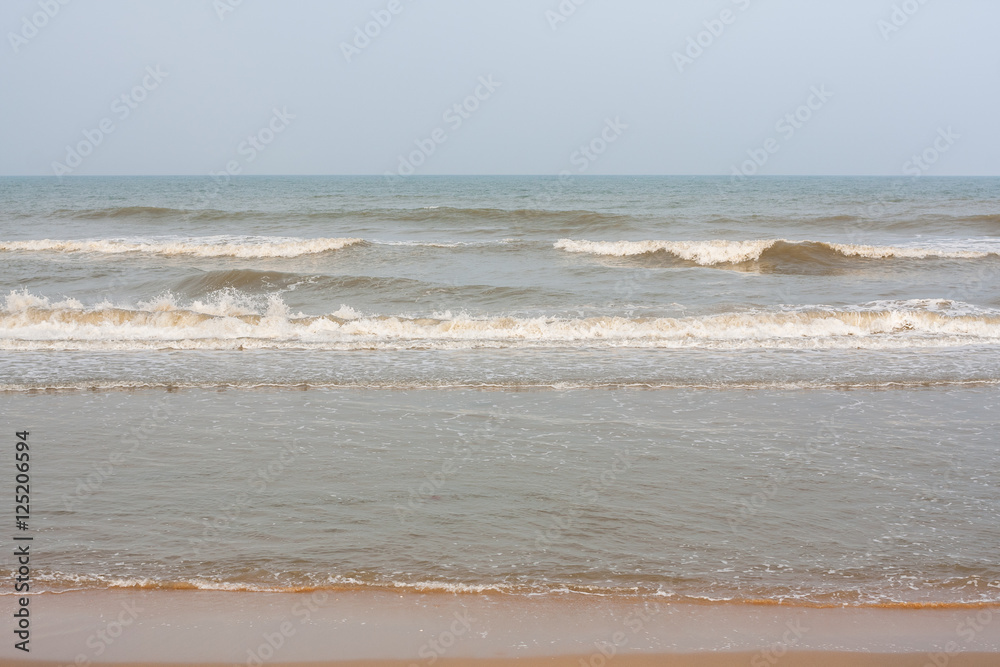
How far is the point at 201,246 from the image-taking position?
23.2m

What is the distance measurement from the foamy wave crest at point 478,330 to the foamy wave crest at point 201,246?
10.0 meters

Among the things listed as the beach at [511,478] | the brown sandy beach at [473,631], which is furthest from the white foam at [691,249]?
the brown sandy beach at [473,631]

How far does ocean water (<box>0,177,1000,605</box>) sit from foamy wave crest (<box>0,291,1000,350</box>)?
0.06 metres

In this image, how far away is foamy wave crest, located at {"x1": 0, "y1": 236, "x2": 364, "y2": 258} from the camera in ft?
73.8

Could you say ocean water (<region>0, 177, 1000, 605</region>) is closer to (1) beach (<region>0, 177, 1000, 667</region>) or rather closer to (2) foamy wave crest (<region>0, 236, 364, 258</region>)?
(1) beach (<region>0, 177, 1000, 667</region>)

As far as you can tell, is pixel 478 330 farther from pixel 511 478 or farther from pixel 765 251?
pixel 765 251

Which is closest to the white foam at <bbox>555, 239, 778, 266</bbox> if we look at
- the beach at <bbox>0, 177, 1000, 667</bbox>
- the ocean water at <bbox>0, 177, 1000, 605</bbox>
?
the ocean water at <bbox>0, 177, 1000, 605</bbox>

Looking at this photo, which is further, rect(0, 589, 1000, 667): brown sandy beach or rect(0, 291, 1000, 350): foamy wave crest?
rect(0, 291, 1000, 350): foamy wave crest

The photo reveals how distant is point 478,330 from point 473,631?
8.25m

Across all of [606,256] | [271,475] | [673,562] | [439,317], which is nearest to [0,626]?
[271,475]

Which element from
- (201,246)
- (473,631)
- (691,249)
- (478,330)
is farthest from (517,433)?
(201,246)

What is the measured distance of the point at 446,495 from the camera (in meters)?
5.39

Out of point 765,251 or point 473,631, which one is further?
point 765,251

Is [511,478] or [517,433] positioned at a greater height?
[517,433]
